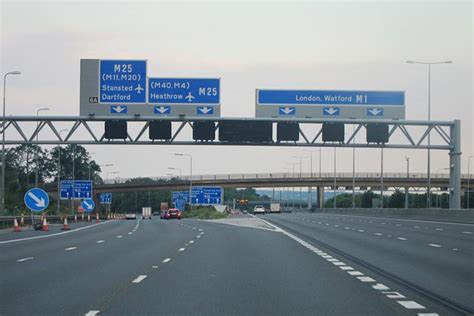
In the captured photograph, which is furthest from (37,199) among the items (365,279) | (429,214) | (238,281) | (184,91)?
(429,214)

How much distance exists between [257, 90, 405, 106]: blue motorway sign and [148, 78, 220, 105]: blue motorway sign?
114 inches

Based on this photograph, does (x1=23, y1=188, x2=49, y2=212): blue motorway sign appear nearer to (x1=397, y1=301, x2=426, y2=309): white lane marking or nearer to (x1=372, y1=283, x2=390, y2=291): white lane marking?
(x1=372, y1=283, x2=390, y2=291): white lane marking

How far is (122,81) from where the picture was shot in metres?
45.8

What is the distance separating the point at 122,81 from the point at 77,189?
41327 mm

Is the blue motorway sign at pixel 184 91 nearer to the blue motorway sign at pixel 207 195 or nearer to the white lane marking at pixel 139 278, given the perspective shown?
the white lane marking at pixel 139 278

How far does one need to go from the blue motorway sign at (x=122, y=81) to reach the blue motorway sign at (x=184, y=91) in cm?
64

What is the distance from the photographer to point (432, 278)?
658 inches

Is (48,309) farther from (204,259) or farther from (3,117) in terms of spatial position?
(3,117)

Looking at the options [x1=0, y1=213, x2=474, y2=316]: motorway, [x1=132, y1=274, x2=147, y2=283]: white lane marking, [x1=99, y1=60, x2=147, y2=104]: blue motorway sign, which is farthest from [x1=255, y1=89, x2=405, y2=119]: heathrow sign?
[x1=132, y1=274, x2=147, y2=283]: white lane marking

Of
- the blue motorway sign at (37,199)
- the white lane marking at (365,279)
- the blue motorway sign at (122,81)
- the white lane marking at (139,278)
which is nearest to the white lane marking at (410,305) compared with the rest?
the white lane marking at (365,279)

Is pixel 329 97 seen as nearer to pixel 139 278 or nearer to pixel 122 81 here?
pixel 122 81

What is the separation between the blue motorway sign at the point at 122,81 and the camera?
4559 cm

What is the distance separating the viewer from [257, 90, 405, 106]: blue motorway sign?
47.6 meters

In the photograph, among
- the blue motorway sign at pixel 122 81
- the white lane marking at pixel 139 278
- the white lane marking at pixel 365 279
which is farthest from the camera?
the blue motorway sign at pixel 122 81
